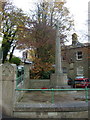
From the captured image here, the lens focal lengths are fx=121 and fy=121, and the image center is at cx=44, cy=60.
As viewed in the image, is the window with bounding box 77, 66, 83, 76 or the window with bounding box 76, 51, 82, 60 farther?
the window with bounding box 76, 51, 82, 60

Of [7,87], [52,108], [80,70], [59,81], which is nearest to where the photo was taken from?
[52,108]

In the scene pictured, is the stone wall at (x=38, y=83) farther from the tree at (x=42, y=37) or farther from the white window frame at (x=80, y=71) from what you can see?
the white window frame at (x=80, y=71)

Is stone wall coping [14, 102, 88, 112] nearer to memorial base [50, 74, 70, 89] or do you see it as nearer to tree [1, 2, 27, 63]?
memorial base [50, 74, 70, 89]

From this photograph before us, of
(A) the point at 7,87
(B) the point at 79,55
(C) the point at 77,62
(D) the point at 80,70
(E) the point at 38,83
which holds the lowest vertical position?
(E) the point at 38,83

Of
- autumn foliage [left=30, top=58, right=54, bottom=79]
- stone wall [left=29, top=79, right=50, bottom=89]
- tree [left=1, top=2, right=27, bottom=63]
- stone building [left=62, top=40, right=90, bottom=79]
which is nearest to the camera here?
stone wall [left=29, top=79, right=50, bottom=89]

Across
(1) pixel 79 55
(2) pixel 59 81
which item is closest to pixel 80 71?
(1) pixel 79 55

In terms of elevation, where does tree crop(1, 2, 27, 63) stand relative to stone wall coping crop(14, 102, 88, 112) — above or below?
above

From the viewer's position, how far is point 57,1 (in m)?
19.2

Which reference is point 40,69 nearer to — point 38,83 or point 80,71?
point 38,83

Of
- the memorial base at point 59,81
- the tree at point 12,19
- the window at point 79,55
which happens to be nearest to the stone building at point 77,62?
the window at point 79,55

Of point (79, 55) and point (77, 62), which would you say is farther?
point (79, 55)

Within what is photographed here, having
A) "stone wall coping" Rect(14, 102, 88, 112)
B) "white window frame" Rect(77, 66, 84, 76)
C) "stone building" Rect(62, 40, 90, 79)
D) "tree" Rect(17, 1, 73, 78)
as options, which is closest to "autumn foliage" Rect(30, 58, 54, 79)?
"tree" Rect(17, 1, 73, 78)

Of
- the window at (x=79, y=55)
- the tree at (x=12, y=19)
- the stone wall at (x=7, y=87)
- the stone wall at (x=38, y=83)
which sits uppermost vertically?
the tree at (x=12, y=19)

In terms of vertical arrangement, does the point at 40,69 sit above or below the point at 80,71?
above
